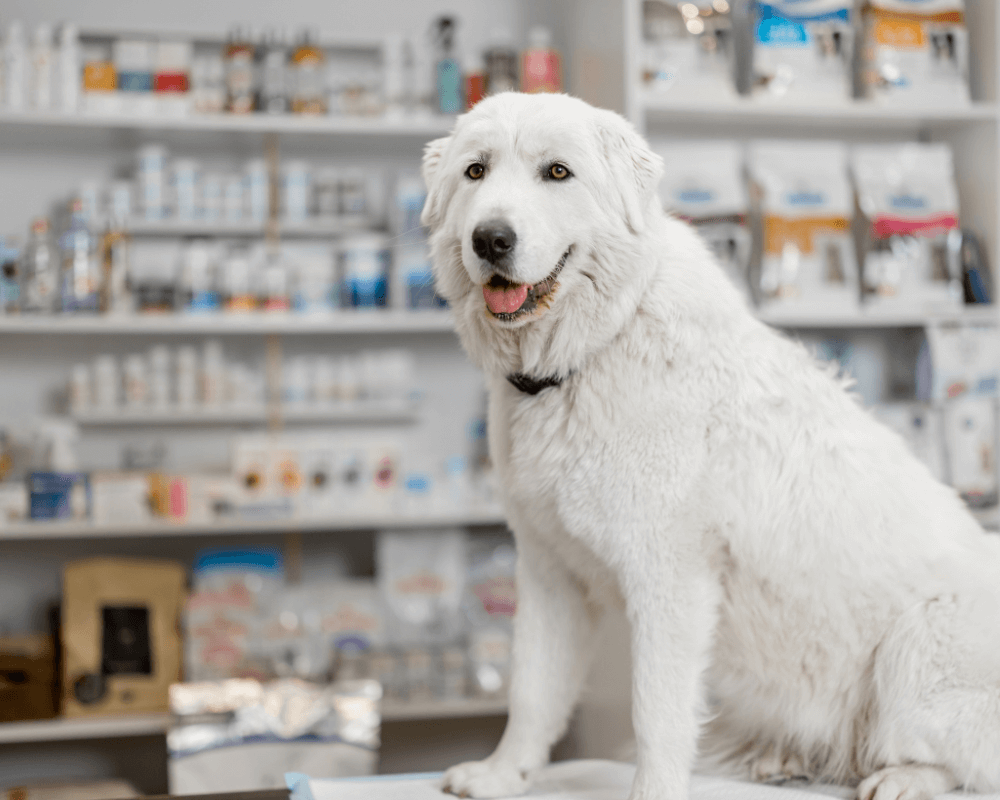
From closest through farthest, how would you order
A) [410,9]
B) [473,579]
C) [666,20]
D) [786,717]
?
1. [786,717]
2. [666,20]
3. [473,579]
4. [410,9]

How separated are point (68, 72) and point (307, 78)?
658 millimetres

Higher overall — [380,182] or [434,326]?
[380,182]

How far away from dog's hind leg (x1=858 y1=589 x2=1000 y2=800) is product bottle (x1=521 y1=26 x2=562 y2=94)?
6.30 feet

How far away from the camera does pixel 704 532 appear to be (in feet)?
3.65

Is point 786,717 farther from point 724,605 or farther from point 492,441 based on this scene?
point 492,441

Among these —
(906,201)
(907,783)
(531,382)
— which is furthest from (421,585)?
(906,201)

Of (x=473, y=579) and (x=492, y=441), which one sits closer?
(x=492, y=441)

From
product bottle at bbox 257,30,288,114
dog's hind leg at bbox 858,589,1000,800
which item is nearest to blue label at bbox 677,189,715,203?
product bottle at bbox 257,30,288,114

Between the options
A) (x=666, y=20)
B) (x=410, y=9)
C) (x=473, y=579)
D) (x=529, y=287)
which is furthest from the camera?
(x=410, y=9)

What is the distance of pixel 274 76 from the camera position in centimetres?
248

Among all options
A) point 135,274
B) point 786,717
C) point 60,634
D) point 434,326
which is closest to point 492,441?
point 786,717

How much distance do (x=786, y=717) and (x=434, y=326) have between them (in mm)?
1616

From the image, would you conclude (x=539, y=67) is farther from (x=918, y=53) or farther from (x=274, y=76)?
(x=918, y=53)

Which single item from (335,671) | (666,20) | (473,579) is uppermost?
(666,20)
